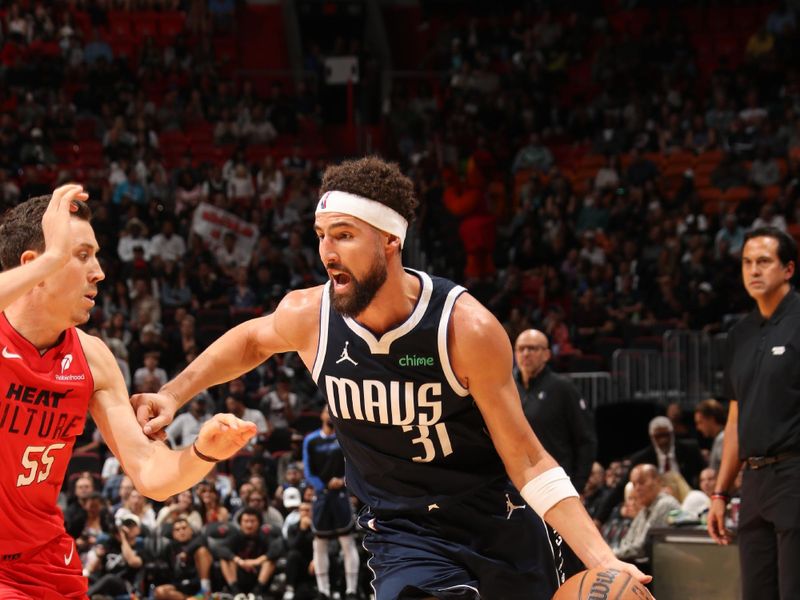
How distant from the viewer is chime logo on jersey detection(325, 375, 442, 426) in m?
4.17

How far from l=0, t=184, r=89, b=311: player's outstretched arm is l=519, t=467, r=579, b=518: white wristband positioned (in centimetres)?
168

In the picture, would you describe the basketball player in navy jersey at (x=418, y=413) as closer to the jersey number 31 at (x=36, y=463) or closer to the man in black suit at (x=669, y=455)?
the jersey number 31 at (x=36, y=463)

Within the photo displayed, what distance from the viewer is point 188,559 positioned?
468 inches

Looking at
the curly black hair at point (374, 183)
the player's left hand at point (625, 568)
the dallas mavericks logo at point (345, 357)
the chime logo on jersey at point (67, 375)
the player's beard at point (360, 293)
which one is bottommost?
the player's left hand at point (625, 568)

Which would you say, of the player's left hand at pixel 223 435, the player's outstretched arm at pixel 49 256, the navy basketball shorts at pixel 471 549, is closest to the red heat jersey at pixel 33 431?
the player's outstretched arm at pixel 49 256

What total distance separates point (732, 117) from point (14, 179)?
1138 centimetres

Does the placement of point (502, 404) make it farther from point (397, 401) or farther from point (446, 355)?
point (397, 401)

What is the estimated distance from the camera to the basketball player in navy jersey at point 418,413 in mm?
4121

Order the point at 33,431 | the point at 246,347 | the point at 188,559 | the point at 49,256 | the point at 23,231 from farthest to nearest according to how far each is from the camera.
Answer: the point at 188,559 → the point at 246,347 → the point at 23,231 → the point at 33,431 → the point at 49,256

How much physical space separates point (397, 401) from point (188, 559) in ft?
27.2

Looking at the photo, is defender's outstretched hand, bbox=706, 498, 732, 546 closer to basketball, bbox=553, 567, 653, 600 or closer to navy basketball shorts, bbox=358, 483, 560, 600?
navy basketball shorts, bbox=358, 483, 560, 600

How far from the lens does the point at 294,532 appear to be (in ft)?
40.5

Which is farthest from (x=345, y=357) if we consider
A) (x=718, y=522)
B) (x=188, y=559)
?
(x=188, y=559)

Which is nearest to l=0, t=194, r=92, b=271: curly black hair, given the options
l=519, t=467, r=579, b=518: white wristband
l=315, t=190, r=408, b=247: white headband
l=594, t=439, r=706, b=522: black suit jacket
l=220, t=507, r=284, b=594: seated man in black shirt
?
l=315, t=190, r=408, b=247: white headband
